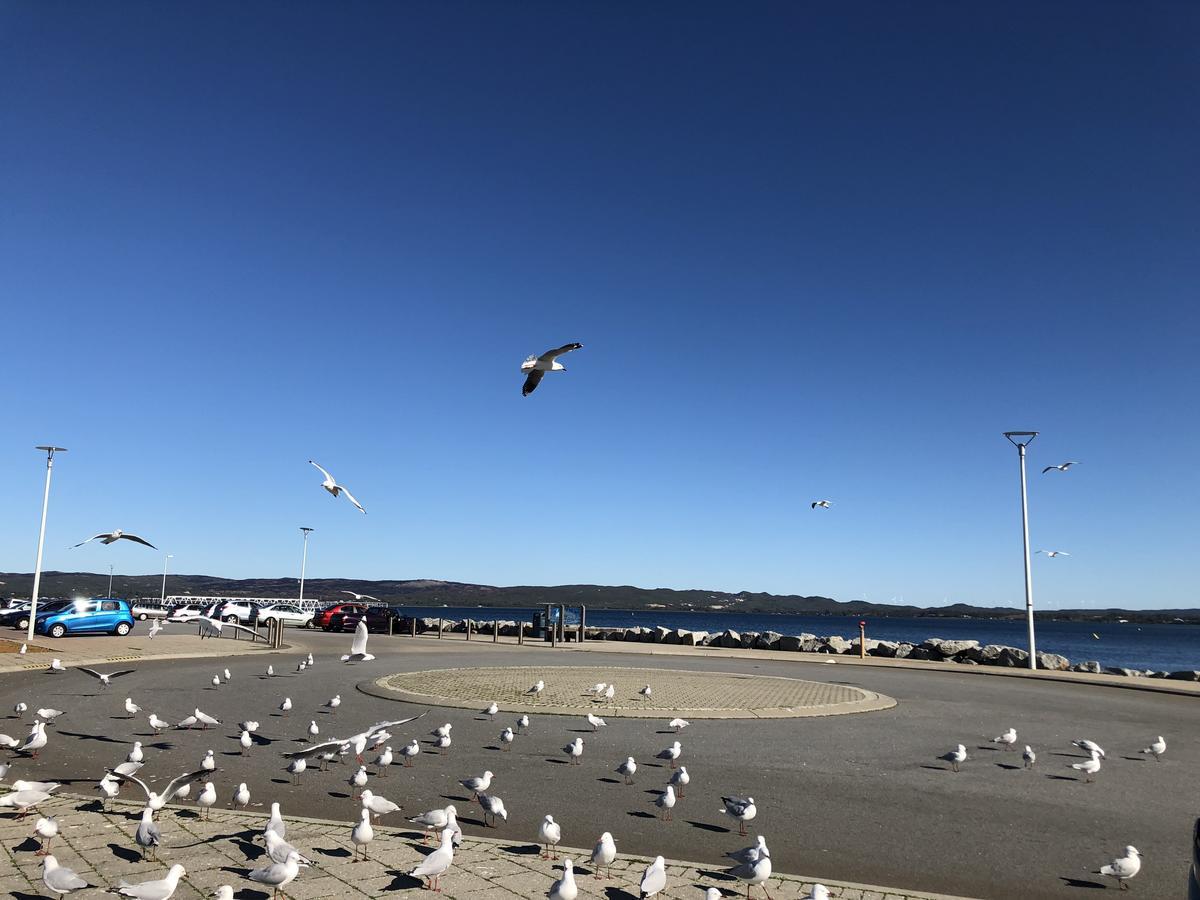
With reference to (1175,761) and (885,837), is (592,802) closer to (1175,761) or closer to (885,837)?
(885,837)

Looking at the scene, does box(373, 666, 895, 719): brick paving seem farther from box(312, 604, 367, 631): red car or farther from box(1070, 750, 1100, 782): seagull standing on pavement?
box(312, 604, 367, 631): red car

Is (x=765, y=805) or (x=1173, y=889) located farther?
(x=765, y=805)

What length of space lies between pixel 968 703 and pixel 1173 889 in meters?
13.2

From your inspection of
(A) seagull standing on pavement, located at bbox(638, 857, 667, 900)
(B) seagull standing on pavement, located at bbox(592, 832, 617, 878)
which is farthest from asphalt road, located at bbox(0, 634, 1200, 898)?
(A) seagull standing on pavement, located at bbox(638, 857, 667, 900)

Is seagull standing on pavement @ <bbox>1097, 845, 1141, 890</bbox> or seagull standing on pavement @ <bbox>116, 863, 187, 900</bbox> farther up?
seagull standing on pavement @ <bbox>116, 863, 187, 900</bbox>

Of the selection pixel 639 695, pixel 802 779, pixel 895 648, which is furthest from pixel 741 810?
pixel 895 648

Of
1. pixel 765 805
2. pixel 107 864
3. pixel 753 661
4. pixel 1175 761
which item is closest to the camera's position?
pixel 107 864

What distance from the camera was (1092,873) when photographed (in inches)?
268

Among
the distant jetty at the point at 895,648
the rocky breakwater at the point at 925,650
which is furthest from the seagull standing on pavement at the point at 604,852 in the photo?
the rocky breakwater at the point at 925,650

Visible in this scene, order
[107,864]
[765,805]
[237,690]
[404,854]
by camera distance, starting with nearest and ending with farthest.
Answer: [107,864] → [404,854] → [765,805] → [237,690]

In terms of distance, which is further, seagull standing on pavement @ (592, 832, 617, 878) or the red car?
the red car

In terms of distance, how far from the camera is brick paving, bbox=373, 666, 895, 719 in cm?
1576

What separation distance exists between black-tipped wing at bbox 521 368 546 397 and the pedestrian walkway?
6781mm

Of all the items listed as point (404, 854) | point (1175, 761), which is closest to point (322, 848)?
point (404, 854)
